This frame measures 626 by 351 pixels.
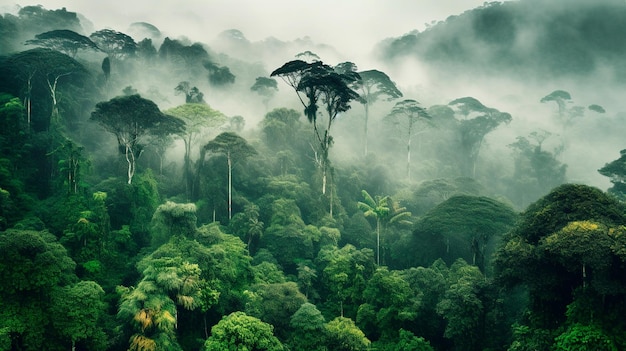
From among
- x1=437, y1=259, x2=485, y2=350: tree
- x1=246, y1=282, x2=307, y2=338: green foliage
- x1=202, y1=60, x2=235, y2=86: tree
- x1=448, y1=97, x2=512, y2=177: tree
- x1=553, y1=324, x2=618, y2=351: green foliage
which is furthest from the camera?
x1=448, y1=97, x2=512, y2=177: tree

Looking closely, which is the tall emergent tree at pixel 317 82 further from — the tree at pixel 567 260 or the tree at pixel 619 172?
the tree at pixel 619 172

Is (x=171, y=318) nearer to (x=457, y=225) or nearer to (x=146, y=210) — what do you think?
(x=146, y=210)

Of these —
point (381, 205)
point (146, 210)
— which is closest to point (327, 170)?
point (381, 205)

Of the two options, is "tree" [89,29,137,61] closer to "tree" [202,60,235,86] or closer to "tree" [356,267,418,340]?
"tree" [202,60,235,86]

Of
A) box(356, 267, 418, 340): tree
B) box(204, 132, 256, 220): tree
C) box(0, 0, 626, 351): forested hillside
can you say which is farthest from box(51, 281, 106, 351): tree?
box(204, 132, 256, 220): tree

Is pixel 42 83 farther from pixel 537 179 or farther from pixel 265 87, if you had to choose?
pixel 537 179
